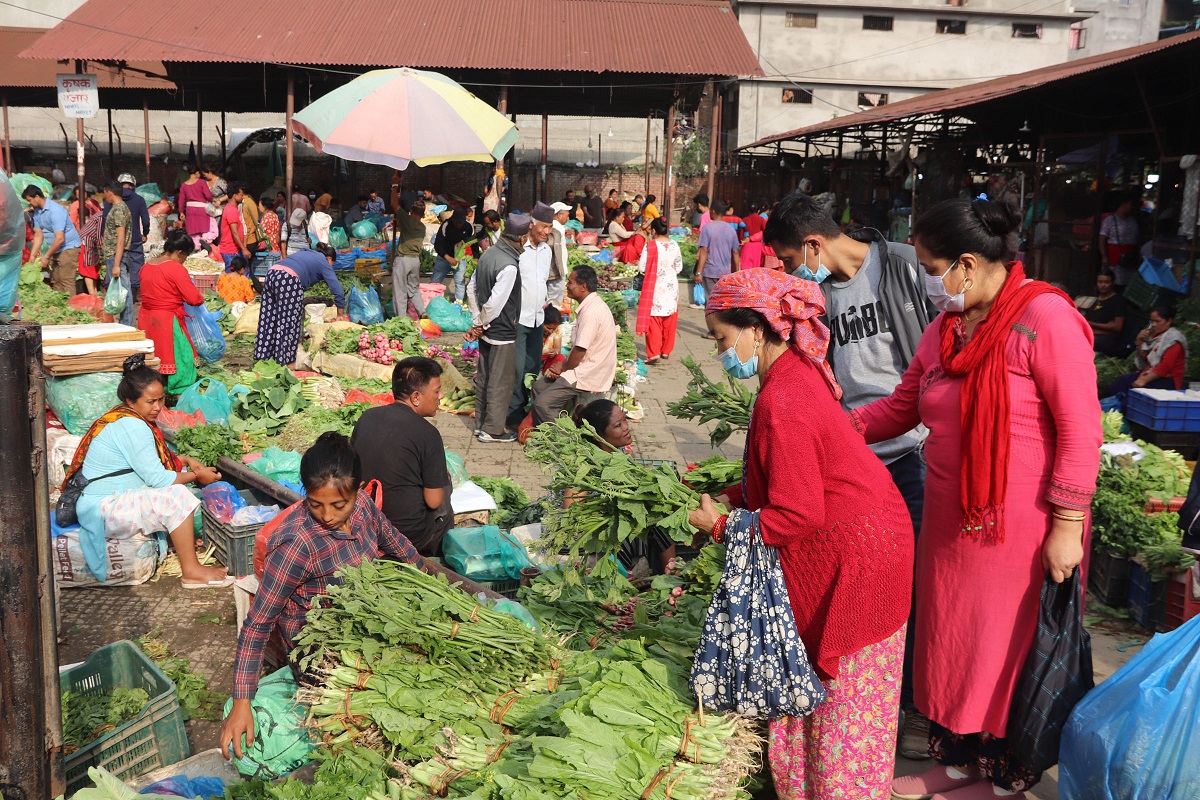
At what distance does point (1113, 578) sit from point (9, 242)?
5.54m

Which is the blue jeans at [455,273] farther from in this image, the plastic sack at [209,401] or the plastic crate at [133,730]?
the plastic crate at [133,730]

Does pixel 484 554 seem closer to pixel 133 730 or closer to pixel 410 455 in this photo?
pixel 410 455

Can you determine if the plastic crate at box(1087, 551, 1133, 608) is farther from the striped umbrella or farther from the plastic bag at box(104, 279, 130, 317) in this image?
the plastic bag at box(104, 279, 130, 317)

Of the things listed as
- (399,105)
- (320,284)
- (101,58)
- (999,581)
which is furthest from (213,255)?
(999,581)

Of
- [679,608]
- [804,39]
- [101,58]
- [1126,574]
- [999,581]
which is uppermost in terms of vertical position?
[804,39]

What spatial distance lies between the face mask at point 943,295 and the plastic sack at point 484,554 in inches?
102

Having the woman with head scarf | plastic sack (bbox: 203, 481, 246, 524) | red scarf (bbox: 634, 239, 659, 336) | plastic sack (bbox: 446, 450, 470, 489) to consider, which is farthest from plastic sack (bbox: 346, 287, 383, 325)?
the woman with head scarf

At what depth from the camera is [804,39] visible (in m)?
36.9

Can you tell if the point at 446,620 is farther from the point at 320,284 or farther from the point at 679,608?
the point at 320,284

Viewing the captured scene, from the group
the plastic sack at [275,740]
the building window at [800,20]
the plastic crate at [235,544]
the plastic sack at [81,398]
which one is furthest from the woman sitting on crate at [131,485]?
the building window at [800,20]

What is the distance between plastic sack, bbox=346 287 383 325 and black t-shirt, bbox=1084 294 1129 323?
8.37 meters

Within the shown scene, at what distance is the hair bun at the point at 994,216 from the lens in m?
3.01

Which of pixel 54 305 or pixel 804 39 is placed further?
pixel 804 39

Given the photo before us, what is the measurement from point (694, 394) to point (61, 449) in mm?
4740
